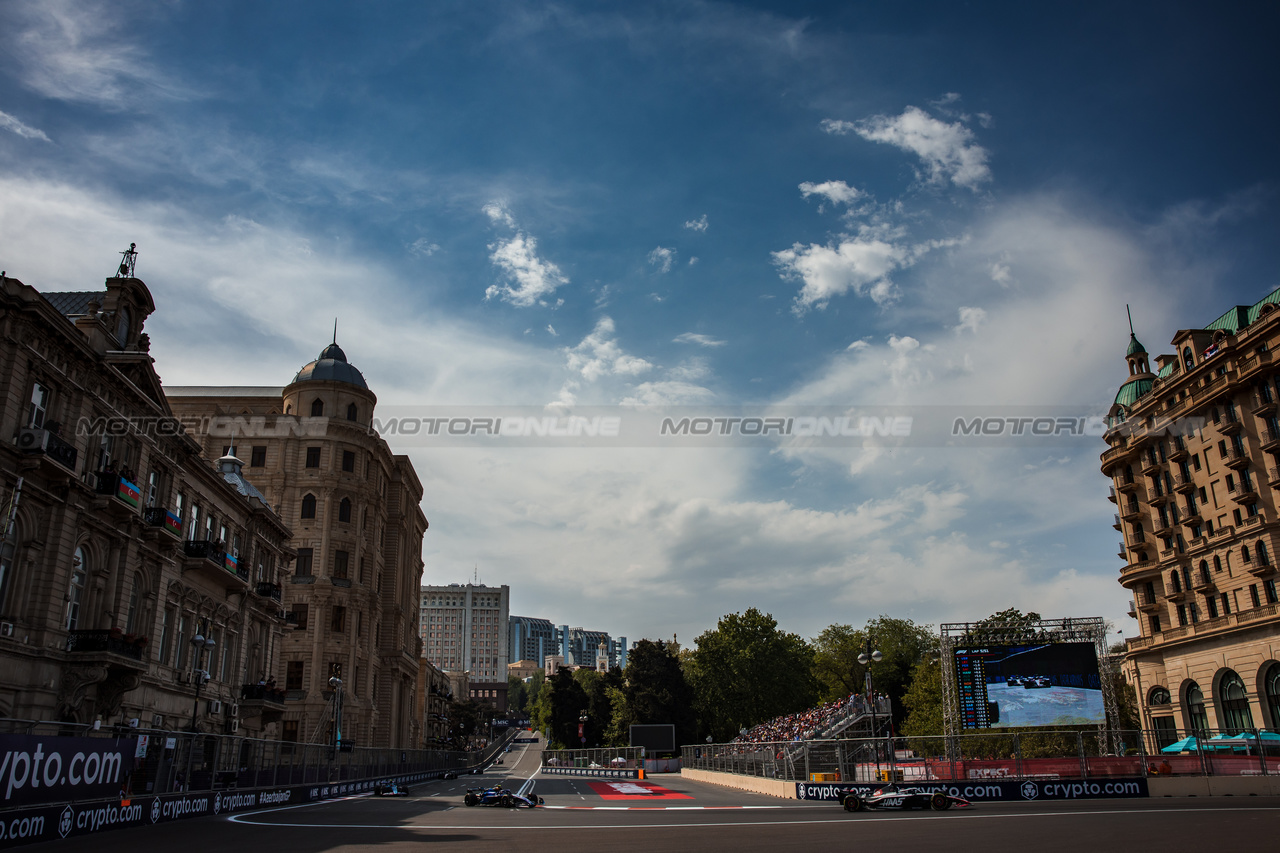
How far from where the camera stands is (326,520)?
61.9 m

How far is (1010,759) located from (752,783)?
1364 centimetres

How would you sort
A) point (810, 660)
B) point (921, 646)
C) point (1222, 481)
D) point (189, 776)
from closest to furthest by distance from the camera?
point (189, 776) < point (1222, 481) < point (810, 660) < point (921, 646)

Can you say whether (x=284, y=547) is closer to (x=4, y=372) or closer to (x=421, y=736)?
(x=4, y=372)

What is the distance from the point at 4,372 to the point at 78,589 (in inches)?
365

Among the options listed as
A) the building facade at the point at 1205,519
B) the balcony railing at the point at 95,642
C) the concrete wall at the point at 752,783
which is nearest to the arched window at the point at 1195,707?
the building facade at the point at 1205,519

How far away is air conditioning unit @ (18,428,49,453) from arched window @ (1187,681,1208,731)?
6527 centimetres

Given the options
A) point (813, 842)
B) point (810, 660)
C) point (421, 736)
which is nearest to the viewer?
point (813, 842)

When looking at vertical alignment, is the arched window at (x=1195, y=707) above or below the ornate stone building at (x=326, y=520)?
below

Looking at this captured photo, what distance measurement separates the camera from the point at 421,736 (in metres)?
92.2

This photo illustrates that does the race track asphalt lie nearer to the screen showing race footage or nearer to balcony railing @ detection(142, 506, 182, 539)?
the screen showing race footage

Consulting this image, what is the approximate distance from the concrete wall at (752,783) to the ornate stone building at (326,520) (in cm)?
2603

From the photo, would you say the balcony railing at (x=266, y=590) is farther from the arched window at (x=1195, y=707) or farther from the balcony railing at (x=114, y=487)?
the arched window at (x=1195, y=707)

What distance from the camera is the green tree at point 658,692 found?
86.1 meters

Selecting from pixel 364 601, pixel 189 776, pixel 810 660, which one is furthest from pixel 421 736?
pixel 189 776
